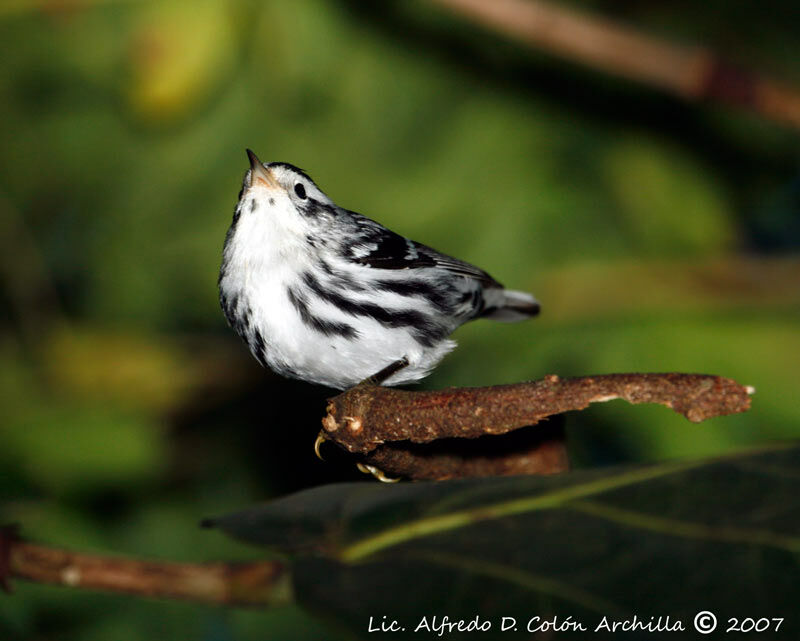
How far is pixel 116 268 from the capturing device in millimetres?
3238

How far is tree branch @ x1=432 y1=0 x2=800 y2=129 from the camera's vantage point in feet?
6.67

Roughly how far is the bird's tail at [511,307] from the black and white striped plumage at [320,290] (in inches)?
15.3

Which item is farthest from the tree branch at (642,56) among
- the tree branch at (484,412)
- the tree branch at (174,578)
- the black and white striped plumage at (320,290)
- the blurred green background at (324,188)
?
the tree branch at (174,578)

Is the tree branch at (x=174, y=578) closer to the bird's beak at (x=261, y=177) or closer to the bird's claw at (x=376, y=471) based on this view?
the bird's claw at (x=376, y=471)

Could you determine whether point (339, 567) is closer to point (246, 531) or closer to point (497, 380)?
point (246, 531)

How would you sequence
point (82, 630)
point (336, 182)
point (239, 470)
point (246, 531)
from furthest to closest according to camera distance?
point (239, 470) < point (336, 182) < point (82, 630) < point (246, 531)

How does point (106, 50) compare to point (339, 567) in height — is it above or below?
above

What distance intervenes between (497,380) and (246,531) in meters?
1.66

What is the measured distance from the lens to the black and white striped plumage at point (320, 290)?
180 centimetres

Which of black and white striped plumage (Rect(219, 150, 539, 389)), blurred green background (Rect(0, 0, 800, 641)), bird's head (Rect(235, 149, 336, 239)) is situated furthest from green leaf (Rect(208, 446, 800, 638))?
blurred green background (Rect(0, 0, 800, 641))

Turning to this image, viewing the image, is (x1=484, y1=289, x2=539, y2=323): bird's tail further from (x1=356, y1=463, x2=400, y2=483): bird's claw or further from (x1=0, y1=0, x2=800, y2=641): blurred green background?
(x1=356, y1=463, x2=400, y2=483): bird's claw

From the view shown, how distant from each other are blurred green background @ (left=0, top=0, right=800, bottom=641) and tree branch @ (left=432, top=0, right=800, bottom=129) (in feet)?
2.55

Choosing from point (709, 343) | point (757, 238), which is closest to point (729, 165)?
point (757, 238)

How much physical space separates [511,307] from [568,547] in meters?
1.45
